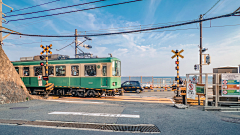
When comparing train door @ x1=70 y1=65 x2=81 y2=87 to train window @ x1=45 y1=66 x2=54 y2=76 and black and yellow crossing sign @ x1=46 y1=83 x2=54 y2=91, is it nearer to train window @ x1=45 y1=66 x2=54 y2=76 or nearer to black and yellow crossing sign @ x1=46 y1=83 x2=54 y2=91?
black and yellow crossing sign @ x1=46 y1=83 x2=54 y2=91

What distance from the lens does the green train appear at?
12.5 meters

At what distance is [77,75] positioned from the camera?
1317cm

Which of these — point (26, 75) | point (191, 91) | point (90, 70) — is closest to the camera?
point (191, 91)

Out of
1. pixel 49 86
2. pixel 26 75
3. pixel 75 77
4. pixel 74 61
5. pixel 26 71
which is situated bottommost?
pixel 49 86

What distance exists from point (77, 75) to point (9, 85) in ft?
16.2

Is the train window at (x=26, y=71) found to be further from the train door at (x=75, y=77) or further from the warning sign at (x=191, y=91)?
the warning sign at (x=191, y=91)

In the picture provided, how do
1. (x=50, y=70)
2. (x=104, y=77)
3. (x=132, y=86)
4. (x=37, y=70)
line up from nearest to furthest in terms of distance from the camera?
(x=104, y=77)
(x=50, y=70)
(x=37, y=70)
(x=132, y=86)

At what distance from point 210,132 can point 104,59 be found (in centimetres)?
938

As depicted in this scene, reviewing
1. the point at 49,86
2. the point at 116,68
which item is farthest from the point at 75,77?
the point at 116,68

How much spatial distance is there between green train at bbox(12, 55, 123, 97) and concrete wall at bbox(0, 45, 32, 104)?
2.36 metres

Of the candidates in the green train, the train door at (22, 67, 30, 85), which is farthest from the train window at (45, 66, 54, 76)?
the train door at (22, 67, 30, 85)

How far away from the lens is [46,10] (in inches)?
441

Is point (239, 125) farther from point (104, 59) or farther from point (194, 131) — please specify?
point (104, 59)

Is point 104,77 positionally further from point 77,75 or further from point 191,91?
point 191,91
